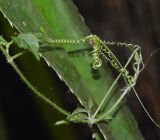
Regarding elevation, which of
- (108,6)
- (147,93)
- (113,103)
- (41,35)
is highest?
(108,6)

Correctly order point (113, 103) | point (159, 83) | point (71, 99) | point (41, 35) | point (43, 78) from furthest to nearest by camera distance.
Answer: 1. point (71, 99)
2. point (159, 83)
3. point (43, 78)
4. point (113, 103)
5. point (41, 35)

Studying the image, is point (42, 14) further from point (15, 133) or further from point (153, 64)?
point (153, 64)

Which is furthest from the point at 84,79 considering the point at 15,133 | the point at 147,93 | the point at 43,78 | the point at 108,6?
the point at 108,6

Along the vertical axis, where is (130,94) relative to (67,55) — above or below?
below

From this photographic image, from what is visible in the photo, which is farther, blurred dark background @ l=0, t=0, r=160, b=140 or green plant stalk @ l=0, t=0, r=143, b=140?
blurred dark background @ l=0, t=0, r=160, b=140

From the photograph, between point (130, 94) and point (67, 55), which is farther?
point (130, 94)
